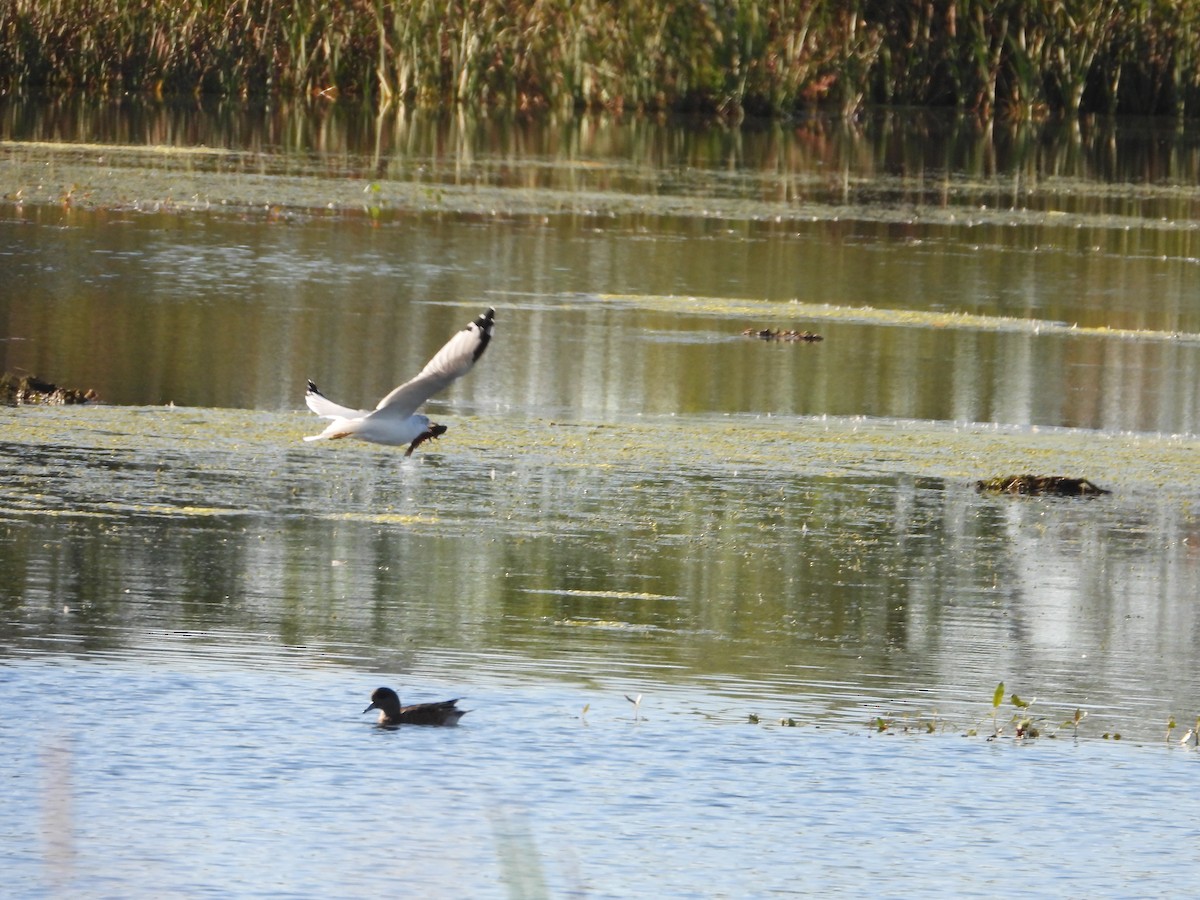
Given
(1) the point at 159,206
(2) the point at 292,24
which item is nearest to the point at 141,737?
(1) the point at 159,206

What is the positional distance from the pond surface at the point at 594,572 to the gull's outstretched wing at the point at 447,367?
2.55 ft

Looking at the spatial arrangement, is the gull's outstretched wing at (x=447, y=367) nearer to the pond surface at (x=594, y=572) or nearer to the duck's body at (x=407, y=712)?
the pond surface at (x=594, y=572)

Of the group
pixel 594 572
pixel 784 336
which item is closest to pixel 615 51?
pixel 784 336

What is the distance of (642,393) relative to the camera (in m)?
12.9

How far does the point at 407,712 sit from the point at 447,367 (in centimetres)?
111

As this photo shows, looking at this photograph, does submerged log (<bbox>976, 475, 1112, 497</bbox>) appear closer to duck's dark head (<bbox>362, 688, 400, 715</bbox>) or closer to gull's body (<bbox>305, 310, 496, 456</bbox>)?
gull's body (<bbox>305, 310, 496, 456</bbox>)

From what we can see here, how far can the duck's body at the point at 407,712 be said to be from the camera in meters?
7.07

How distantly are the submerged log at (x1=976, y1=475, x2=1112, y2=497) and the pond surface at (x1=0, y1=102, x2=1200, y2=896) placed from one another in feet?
0.40

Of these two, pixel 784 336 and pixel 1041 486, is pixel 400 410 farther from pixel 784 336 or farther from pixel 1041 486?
pixel 784 336

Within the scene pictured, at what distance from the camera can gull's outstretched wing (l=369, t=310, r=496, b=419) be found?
741 cm

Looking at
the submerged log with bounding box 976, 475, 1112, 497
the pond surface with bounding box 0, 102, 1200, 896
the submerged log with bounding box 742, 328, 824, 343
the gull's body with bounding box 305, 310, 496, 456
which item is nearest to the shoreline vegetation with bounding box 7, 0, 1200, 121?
the pond surface with bounding box 0, 102, 1200, 896

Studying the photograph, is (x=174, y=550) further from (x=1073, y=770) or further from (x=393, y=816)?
(x=1073, y=770)

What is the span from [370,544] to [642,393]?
370cm

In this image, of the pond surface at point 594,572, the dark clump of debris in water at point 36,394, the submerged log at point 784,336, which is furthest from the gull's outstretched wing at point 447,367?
the submerged log at point 784,336
